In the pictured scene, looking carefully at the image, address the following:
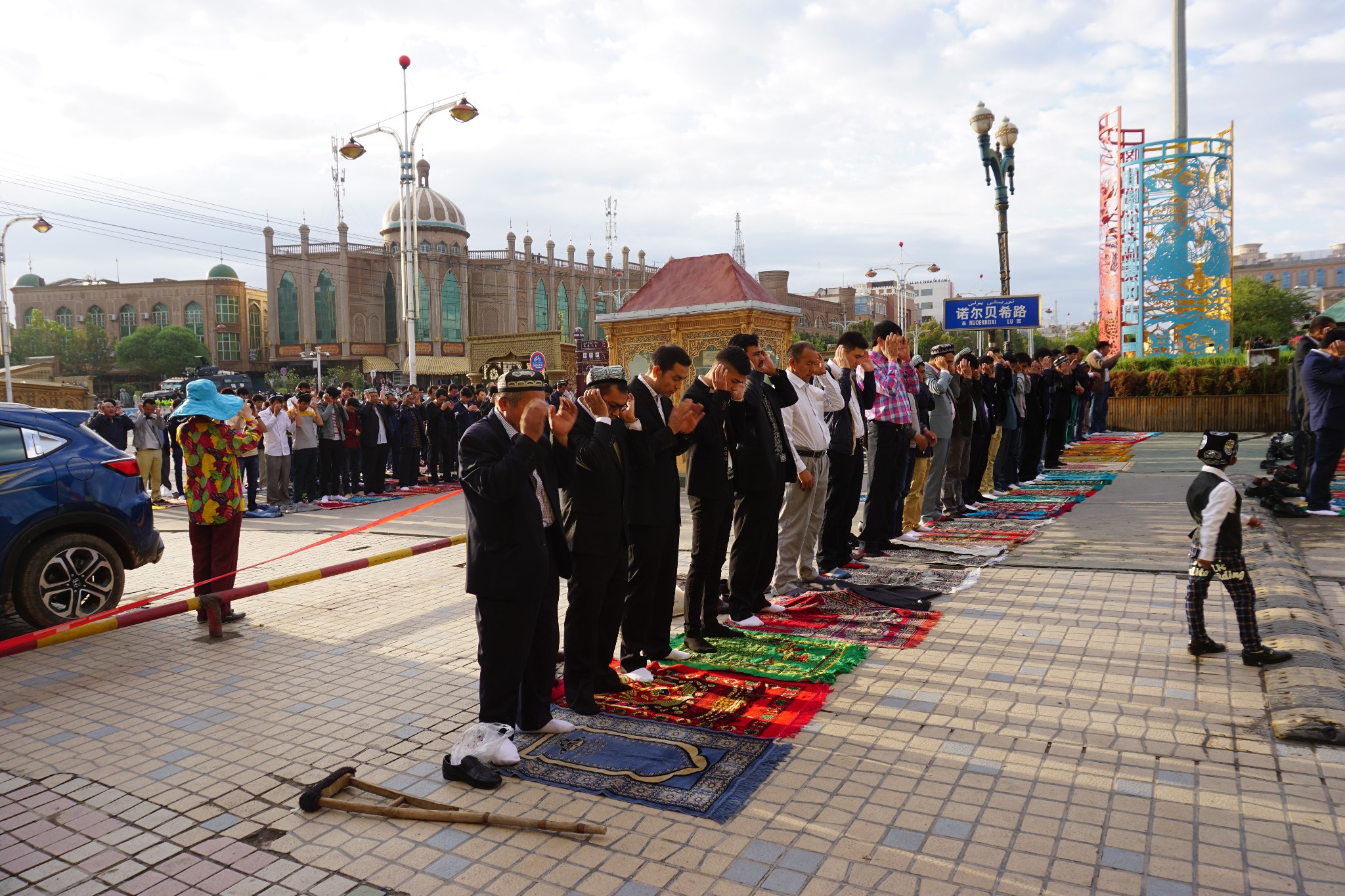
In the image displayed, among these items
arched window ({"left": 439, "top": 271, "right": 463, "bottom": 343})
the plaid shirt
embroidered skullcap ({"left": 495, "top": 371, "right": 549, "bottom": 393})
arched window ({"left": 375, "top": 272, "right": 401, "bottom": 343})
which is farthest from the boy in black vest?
arched window ({"left": 439, "top": 271, "right": 463, "bottom": 343})

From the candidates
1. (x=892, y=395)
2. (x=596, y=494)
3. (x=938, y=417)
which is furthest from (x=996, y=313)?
(x=596, y=494)

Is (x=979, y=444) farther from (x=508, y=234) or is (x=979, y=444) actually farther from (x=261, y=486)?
(x=508, y=234)

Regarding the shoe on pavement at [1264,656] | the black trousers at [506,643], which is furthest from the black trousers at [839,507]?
the black trousers at [506,643]

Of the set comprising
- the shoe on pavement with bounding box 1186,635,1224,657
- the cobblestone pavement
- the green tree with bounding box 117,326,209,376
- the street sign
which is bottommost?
the cobblestone pavement

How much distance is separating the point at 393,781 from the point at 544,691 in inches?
31.7

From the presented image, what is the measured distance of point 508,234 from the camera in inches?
2800

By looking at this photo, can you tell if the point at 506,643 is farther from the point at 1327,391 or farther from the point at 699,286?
the point at 699,286

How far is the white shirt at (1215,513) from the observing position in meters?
4.83

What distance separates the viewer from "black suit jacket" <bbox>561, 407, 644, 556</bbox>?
175 inches

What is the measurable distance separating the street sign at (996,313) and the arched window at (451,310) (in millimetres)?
54838

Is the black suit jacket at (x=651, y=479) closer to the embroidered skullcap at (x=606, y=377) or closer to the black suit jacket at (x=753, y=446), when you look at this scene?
the embroidered skullcap at (x=606, y=377)

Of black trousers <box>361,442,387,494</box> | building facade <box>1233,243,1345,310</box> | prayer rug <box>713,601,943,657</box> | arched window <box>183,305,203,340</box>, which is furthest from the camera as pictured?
building facade <box>1233,243,1345,310</box>

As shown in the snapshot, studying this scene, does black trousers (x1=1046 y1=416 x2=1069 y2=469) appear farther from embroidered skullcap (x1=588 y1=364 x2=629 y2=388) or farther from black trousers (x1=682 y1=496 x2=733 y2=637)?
embroidered skullcap (x1=588 y1=364 x2=629 y2=388)

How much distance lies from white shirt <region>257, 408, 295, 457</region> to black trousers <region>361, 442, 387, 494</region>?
1.92 m
